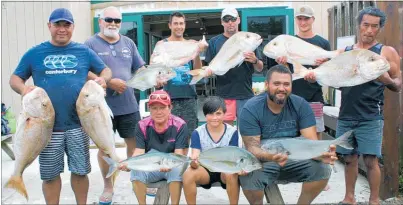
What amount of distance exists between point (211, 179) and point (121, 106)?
51.1 inches

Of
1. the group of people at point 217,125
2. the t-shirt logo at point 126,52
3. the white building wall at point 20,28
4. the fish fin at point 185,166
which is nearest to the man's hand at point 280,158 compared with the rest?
the group of people at point 217,125

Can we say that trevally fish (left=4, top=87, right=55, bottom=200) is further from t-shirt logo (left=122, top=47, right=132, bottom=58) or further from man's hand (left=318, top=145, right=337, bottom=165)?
man's hand (left=318, top=145, right=337, bottom=165)

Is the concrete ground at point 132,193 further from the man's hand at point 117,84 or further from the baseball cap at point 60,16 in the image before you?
the baseball cap at point 60,16

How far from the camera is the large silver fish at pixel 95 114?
11.5ft

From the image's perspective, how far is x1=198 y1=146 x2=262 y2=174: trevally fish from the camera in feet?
11.3

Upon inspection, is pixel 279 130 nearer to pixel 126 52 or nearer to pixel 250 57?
pixel 250 57

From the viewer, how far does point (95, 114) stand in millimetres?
3535

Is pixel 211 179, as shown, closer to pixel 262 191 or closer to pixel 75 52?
pixel 262 191

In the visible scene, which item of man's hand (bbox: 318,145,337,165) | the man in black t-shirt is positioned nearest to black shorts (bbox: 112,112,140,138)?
the man in black t-shirt

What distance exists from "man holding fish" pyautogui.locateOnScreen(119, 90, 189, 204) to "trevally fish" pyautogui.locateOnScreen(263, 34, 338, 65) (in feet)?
3.75

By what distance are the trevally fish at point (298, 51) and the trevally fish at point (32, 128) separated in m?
2.07

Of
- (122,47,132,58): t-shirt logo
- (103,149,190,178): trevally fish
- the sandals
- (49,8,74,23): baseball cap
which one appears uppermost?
(49,8,74,23): baseball cap

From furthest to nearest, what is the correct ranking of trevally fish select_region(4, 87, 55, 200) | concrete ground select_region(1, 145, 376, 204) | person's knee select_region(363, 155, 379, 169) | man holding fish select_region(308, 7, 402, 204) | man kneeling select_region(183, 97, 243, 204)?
concrete ground select_region(1, 145, 376, 204) < person's knee select_region(363, 155, 379, 169) < man holding fish select_region(308, 7, 402, 204) < man kneeling select_region(183, 97, 243, 204) < trevally fish select_region(4, 87, 55, 200)

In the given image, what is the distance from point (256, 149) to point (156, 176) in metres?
0.91
